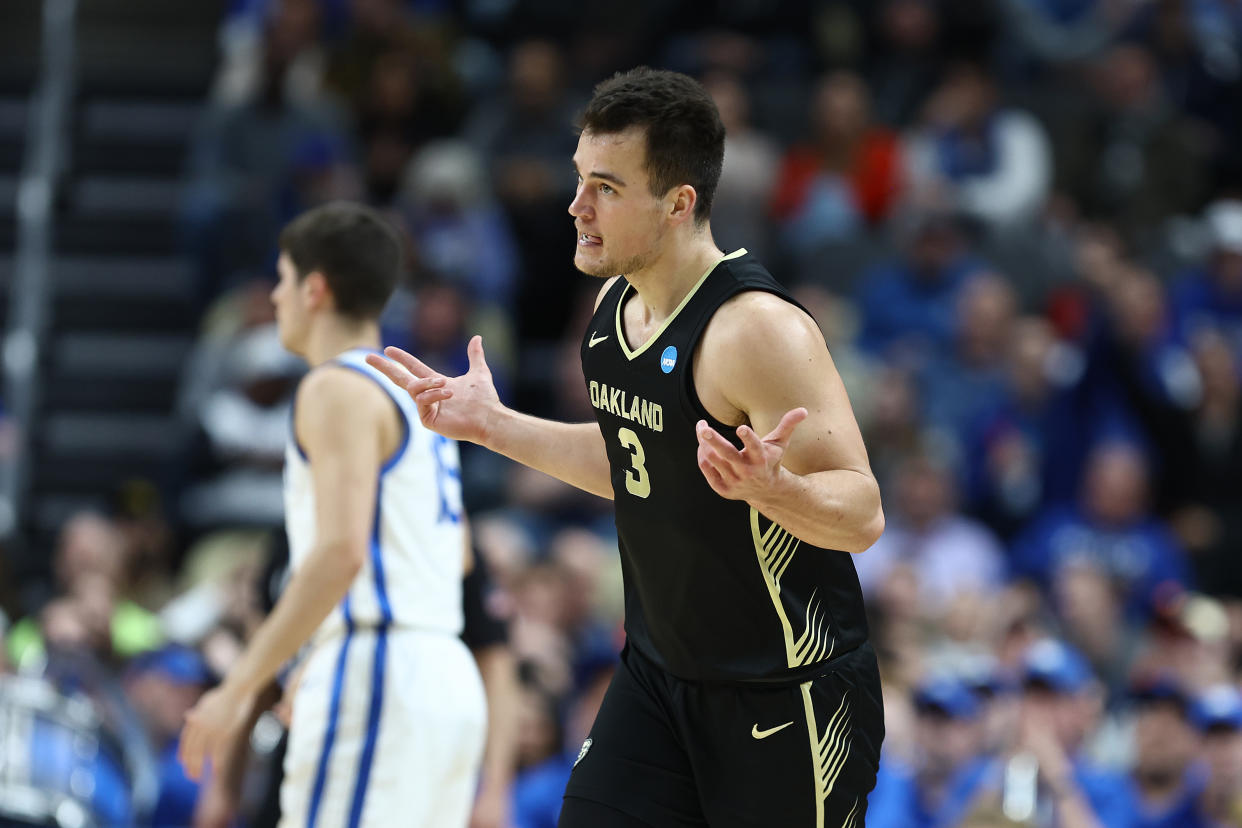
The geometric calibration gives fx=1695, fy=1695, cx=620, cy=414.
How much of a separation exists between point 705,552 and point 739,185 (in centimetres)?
842

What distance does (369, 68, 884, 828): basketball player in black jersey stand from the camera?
13.3ft

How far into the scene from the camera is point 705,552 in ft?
13.4

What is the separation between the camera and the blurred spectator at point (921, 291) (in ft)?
38.7

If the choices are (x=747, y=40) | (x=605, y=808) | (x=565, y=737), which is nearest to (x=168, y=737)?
(x=565, y=737)

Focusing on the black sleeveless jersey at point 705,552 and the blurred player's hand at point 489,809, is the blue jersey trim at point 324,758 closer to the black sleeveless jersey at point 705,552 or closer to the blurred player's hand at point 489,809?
the blurred player's hand at point 489,809

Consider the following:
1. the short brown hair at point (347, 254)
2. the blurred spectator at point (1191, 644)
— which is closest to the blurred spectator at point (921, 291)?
the blurred spectator at point (1191, 644)

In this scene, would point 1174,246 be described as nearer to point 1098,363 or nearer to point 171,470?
point 1098,363

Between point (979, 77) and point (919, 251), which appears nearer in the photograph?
point (919, 251)

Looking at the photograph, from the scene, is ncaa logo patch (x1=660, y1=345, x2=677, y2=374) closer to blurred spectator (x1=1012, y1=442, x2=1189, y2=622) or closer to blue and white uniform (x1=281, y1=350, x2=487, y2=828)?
blue and white uniform (x1=281, y1=350, x2=487, y2=828)

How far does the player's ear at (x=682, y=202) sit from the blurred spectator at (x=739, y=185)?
790 cm

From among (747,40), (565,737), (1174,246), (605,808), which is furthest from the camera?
(747,40)

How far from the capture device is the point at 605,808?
414 cm

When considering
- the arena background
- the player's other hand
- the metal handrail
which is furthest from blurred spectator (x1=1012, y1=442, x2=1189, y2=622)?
the metal handrail

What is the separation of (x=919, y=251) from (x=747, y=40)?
9.90 ft
